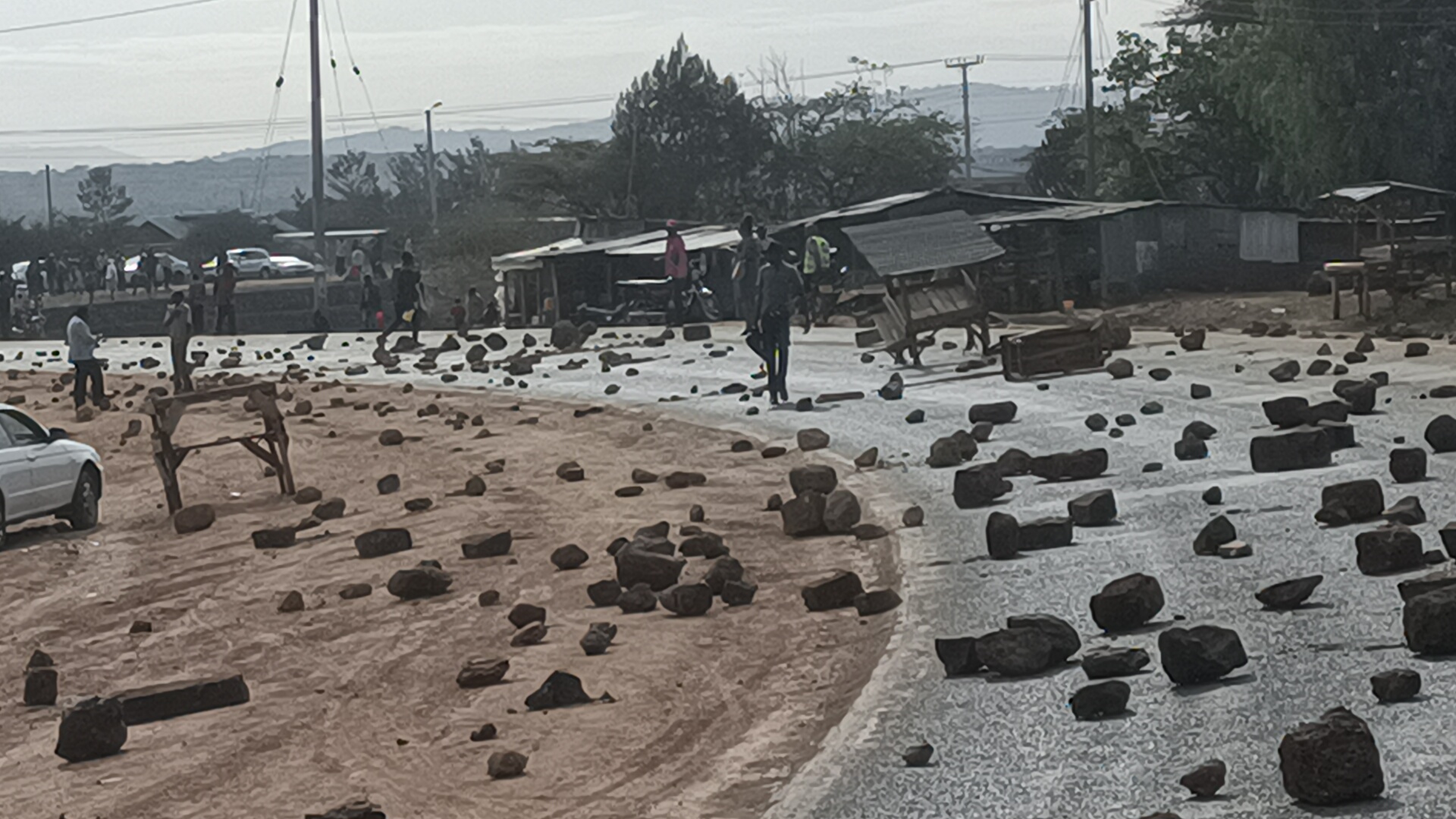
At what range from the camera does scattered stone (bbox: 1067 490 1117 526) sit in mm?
13055

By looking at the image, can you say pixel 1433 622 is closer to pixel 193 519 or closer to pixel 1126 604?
pixel 1126 604

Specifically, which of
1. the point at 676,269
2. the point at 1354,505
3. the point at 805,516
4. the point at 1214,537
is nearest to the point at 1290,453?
the point at 1354,505

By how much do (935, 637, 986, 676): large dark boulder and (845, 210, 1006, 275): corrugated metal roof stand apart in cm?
1873

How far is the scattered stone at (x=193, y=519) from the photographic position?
1833 centimetres

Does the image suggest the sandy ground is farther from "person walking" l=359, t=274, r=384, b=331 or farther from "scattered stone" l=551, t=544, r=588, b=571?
"person walking" l=359, t=274, r=384, b=331

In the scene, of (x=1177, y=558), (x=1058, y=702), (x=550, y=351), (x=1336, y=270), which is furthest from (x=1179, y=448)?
(x=550, y=351)

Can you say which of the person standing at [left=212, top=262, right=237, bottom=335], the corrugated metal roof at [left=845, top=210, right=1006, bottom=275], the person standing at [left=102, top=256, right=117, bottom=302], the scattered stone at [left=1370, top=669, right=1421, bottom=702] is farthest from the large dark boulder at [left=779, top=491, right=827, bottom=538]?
Result: the person standing at [left=102, top=256, right=117, bottom=302]

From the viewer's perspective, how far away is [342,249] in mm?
93625

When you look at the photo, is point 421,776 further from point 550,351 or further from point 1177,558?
point 550,351

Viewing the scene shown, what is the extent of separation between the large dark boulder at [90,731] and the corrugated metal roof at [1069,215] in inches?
1452

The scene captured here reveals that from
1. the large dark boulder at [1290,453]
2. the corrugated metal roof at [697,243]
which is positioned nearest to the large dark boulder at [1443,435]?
the large dark boulder at [1290,453]

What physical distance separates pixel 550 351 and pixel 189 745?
1158 inches

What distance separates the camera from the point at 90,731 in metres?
9.08

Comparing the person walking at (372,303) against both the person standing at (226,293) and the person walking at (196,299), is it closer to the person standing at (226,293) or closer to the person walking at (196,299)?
the person standing at (226,293)
